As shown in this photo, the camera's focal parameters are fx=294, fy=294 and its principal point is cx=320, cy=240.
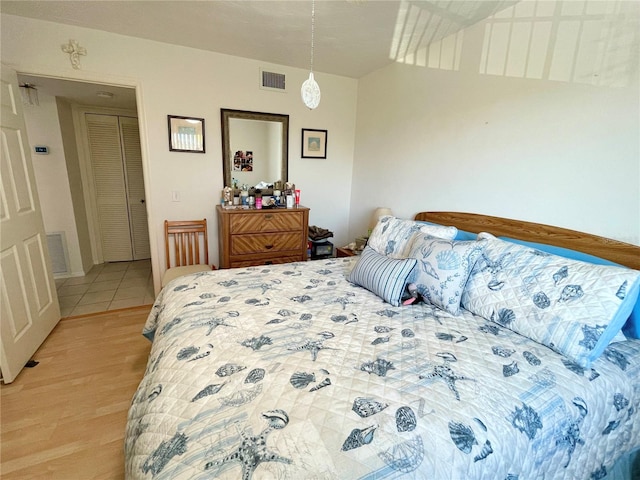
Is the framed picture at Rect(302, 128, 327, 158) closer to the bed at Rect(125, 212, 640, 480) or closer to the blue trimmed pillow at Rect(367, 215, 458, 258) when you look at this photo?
the blue trimmed pillow at Rect(367, 215, 458, 258)

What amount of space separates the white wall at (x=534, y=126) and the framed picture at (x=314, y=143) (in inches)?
39.3

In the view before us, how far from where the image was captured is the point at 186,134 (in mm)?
Answer: 2912

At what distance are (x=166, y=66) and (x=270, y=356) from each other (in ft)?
9.44

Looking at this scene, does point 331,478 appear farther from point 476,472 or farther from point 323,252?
point 323,252

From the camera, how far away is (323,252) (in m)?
3.42

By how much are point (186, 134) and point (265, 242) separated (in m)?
1.32

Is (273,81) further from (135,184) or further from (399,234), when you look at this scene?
(135,184)

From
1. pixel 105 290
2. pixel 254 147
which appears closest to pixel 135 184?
pixel 105 290

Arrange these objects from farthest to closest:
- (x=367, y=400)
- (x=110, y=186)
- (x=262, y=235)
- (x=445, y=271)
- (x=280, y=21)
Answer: (x=110, y=186) → (x=262, y=235) → (x=280, y=21) → (x=445, y=271) → (x=367, y=400)

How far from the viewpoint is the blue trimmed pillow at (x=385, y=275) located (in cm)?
163

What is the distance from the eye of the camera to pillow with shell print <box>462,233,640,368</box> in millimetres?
1174

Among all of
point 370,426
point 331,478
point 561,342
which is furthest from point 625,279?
point 331,478

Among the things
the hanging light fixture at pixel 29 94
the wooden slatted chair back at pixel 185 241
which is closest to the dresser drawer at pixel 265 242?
the wooden slatted chair back at pixel 185 241

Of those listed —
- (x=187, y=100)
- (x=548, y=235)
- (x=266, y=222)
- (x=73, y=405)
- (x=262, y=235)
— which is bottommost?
(x=73, y=405)
